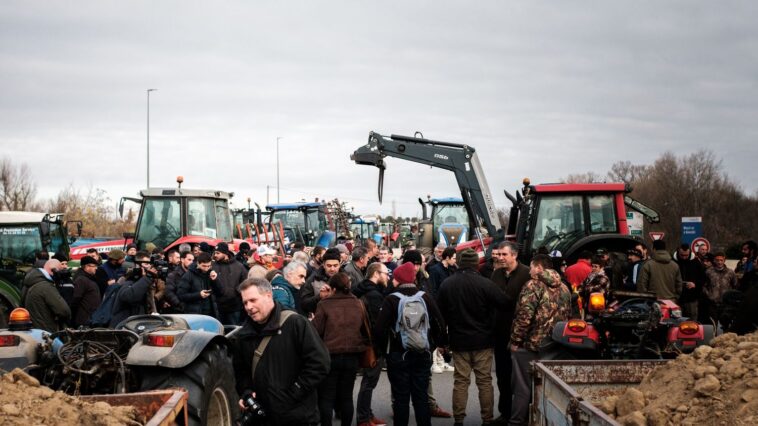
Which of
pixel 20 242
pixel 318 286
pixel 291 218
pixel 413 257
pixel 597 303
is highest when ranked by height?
pixel 291 218

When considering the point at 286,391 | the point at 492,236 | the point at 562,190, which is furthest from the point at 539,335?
the point at 492,236

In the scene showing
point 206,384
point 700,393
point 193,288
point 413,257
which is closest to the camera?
point 700,393

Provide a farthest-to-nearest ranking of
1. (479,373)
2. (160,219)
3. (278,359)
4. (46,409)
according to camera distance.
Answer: (160,219) < (479,373) < (278,359) < (46,409)

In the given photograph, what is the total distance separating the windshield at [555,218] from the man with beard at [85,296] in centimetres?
814

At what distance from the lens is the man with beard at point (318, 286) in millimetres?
9828

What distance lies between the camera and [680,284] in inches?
540

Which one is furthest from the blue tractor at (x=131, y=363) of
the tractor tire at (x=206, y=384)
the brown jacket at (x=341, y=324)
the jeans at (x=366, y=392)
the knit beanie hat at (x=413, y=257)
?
the knit beanie hat at (x=413, y=257)

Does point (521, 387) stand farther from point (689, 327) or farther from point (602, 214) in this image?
point (602, 214)

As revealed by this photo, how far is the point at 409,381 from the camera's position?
29.3ft

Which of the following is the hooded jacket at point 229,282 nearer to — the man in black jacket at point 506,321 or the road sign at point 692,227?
the man in black jacket at point 506,321

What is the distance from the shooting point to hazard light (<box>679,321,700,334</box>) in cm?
816

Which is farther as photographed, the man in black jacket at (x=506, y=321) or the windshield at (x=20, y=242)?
the windshield at (x=20, y=242)

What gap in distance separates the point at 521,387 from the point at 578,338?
1.17 m

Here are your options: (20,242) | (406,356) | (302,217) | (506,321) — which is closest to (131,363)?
(406,356)
